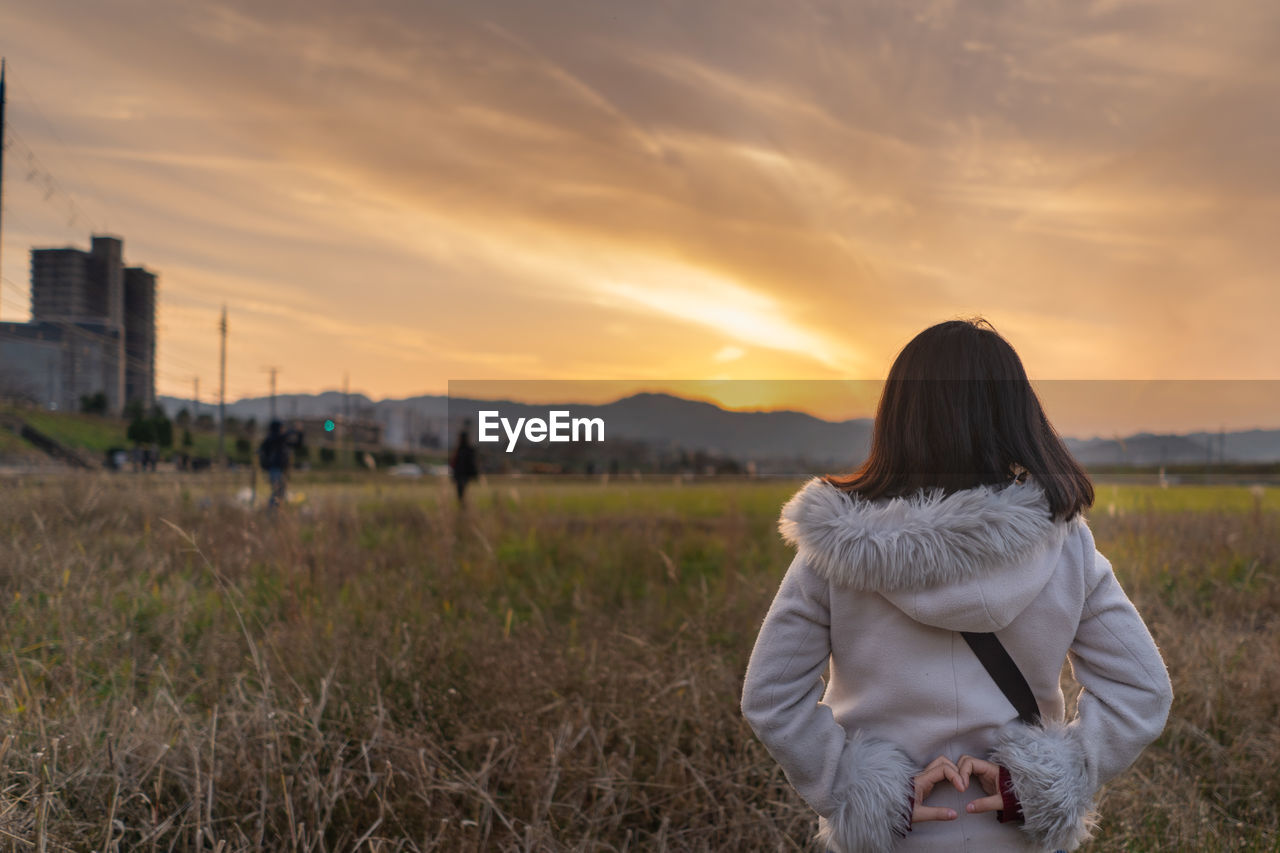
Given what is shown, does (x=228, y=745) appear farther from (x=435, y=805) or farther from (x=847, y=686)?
(x=847, y=686)

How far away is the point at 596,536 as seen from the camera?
Result: 8.26m

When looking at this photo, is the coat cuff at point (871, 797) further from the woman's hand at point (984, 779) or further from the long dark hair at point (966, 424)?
the long dark hair at point (966, 424)

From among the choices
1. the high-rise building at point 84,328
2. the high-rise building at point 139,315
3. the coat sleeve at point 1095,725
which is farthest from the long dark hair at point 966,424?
the high-rise building at point 139,315

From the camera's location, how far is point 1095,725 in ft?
4.97

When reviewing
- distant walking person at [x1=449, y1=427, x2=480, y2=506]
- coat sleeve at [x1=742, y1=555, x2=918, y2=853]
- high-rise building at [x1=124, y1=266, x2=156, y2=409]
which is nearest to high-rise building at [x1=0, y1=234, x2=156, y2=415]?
high-rise building at [x1=124, y1=266, x2=156, y2=409]

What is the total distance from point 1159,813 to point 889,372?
2.50 m

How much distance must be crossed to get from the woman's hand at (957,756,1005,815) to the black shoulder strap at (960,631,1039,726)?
0.14 metres

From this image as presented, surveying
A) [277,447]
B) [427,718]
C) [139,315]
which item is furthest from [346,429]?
[139,315]

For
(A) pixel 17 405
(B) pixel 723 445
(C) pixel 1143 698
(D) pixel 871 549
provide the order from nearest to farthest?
(D) pixel 871 549, (C) pixel 1143 698, (B) pixel 723 445, (A) pixel 17 405

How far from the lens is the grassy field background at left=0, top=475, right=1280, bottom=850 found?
8.36 ft

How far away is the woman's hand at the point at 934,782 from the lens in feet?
4.80

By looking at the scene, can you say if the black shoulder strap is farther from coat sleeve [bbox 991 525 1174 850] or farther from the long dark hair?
the long dark hair

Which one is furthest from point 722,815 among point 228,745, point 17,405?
point 17,405

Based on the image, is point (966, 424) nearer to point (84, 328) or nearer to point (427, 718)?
point (427, 718)
